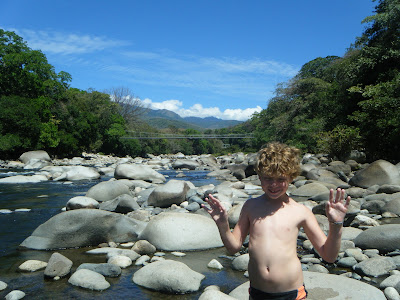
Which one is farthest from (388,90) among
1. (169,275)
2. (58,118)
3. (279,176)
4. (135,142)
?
(135,142)

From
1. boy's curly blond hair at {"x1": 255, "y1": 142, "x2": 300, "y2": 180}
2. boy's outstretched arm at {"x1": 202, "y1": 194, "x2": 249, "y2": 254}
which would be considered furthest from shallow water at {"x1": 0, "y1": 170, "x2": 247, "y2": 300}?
boy's curly blond hair at {"x1": 255, "y1": 142, "x2": 300, "y2": 180}

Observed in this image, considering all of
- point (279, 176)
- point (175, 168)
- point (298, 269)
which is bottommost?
point (175, 168)

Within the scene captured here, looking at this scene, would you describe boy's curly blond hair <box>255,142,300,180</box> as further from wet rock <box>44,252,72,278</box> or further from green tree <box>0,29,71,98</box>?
green tree <box>0,29,71,98</box>

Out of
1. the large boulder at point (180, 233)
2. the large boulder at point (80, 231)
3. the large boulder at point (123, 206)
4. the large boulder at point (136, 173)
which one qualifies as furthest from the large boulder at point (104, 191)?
the large boulder at point (136, 173)

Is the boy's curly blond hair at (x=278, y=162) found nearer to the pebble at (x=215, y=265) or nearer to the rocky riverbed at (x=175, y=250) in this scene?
the rocky riverbed at (x=175, y=250)

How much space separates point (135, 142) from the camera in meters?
63.4

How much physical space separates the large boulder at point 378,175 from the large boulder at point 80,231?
8779mm

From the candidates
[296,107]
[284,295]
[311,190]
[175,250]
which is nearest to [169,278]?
[175,250]

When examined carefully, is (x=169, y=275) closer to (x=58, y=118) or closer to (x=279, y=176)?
(x=279, y=176)

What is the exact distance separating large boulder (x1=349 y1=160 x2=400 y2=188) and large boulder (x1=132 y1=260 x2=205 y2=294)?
31.3 feet

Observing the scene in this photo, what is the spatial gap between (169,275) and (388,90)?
52.9ft

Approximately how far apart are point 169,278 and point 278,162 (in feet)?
9.10

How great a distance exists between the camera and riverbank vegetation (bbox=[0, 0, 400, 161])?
60.1 ft

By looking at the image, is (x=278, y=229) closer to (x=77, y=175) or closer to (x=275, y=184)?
(x=275, y=184)
